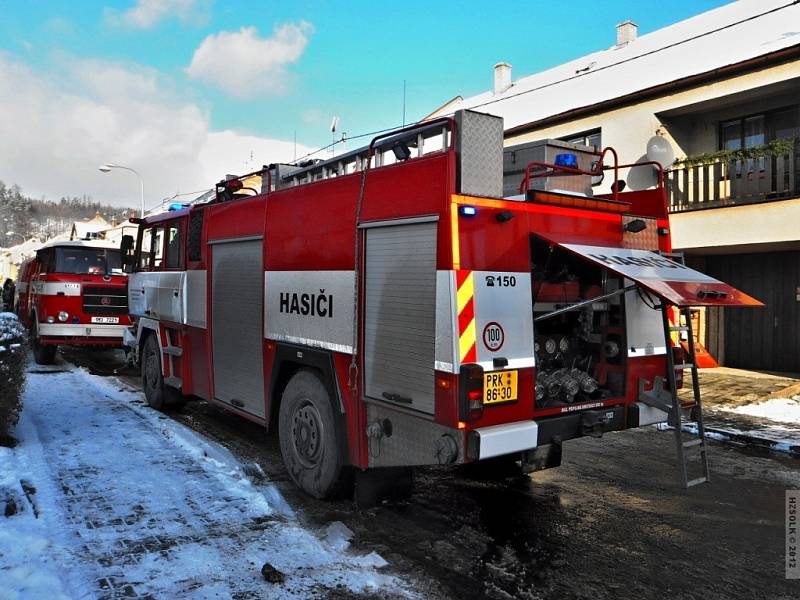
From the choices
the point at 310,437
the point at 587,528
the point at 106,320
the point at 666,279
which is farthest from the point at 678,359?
the point at 106,320

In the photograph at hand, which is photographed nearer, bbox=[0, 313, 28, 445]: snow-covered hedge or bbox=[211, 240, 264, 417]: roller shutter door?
bbox=[211, 240, 264, 417]: roller shutter door

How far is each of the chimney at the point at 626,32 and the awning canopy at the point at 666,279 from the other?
18376mm

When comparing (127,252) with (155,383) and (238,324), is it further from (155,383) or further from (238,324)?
(238,324)

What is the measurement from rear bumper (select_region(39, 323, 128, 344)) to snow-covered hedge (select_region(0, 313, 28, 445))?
5.89 meters

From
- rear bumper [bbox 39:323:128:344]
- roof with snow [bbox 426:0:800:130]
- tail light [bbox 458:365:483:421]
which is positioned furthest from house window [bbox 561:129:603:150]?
tail light [bbox 458:365:483:421]

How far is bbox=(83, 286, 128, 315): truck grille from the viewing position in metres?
13.1

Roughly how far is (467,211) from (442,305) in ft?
2.09

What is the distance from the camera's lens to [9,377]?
6.26 meters

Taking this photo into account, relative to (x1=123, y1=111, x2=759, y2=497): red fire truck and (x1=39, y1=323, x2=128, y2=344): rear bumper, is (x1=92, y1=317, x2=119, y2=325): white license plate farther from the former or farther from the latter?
(x1=123, y1=111, x2=759, y2=497): red fire truck

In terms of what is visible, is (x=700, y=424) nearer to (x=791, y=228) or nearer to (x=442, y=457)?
(x=442, y=457)

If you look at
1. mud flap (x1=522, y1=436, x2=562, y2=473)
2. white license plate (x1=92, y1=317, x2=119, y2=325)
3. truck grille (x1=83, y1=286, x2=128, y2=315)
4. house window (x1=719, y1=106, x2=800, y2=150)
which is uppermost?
house window (x1=719, y1=106, x2=800, y2=150)

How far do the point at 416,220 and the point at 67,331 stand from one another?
37.0ft

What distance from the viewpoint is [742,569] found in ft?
13.3

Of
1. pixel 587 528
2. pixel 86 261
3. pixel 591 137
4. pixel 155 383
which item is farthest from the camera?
pixel 591 137
